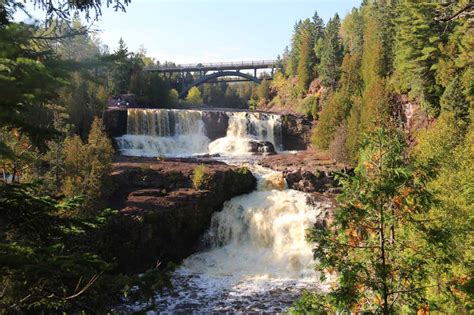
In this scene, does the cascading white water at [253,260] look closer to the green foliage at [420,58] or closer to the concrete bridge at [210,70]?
the green foliage at [420,58]

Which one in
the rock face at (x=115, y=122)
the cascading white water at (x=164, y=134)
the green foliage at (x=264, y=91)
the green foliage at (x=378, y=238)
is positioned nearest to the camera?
the green foliage at (x=378, y=238)

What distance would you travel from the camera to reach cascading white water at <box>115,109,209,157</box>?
4103 cm

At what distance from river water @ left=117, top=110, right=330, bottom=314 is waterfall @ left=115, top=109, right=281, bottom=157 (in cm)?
727

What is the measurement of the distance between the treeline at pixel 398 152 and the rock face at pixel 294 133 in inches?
171

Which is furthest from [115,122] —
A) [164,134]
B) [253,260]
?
[253,260]

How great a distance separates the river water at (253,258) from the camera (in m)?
19.0

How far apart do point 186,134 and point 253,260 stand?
23895mm

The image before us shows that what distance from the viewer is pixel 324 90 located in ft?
184

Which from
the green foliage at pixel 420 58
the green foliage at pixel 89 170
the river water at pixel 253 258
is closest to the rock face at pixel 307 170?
the river water at pixel 253 258

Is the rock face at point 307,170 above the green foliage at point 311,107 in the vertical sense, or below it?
below

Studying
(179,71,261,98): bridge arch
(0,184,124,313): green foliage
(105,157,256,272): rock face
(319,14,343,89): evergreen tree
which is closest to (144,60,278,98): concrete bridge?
(179,71,261,98): bridge arch

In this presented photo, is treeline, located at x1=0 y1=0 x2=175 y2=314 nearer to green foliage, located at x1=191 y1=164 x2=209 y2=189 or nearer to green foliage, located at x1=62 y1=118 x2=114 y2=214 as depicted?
green foliage, located at x1=62 y1=118 x2=114 y2=214

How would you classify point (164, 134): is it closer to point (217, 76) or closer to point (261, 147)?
point (261, 147)

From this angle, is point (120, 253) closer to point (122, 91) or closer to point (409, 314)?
point (409, 314)
